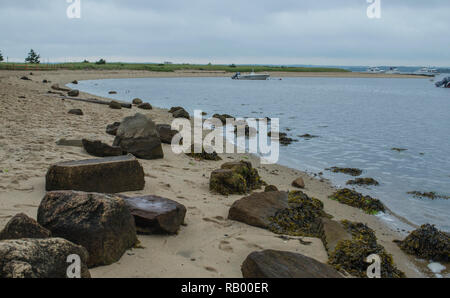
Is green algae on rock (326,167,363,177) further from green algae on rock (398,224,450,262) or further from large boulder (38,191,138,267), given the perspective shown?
large boulder (38,191,138,267)

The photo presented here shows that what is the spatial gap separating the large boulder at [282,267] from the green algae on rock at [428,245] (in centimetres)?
→ 248

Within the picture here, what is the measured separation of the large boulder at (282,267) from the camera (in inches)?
143

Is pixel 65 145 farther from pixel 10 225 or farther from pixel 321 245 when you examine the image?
pixel 321 245

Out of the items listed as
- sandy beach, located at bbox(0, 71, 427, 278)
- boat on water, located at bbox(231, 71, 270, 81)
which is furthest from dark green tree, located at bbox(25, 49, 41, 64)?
sandy beach, located at bbox(0, 71, 427, 278)

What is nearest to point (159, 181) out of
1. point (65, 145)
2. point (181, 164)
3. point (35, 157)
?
point (181, 164)

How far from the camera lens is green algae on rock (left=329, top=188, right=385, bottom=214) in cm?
765

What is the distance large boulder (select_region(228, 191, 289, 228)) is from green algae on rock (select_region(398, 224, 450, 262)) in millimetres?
1922

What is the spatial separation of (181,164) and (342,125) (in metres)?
15.3

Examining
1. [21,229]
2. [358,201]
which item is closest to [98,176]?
[21,229]

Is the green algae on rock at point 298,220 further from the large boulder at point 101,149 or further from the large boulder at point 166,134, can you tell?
the large boulder at point 166,134

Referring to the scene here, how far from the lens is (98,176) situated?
5.54 meters

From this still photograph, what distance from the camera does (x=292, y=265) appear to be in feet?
12.4

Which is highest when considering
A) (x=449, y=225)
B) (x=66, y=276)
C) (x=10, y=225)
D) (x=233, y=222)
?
(x=10, y=225)

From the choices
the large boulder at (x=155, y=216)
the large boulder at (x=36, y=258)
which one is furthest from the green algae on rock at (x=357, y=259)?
the large boulder at (x=36, y=258)
